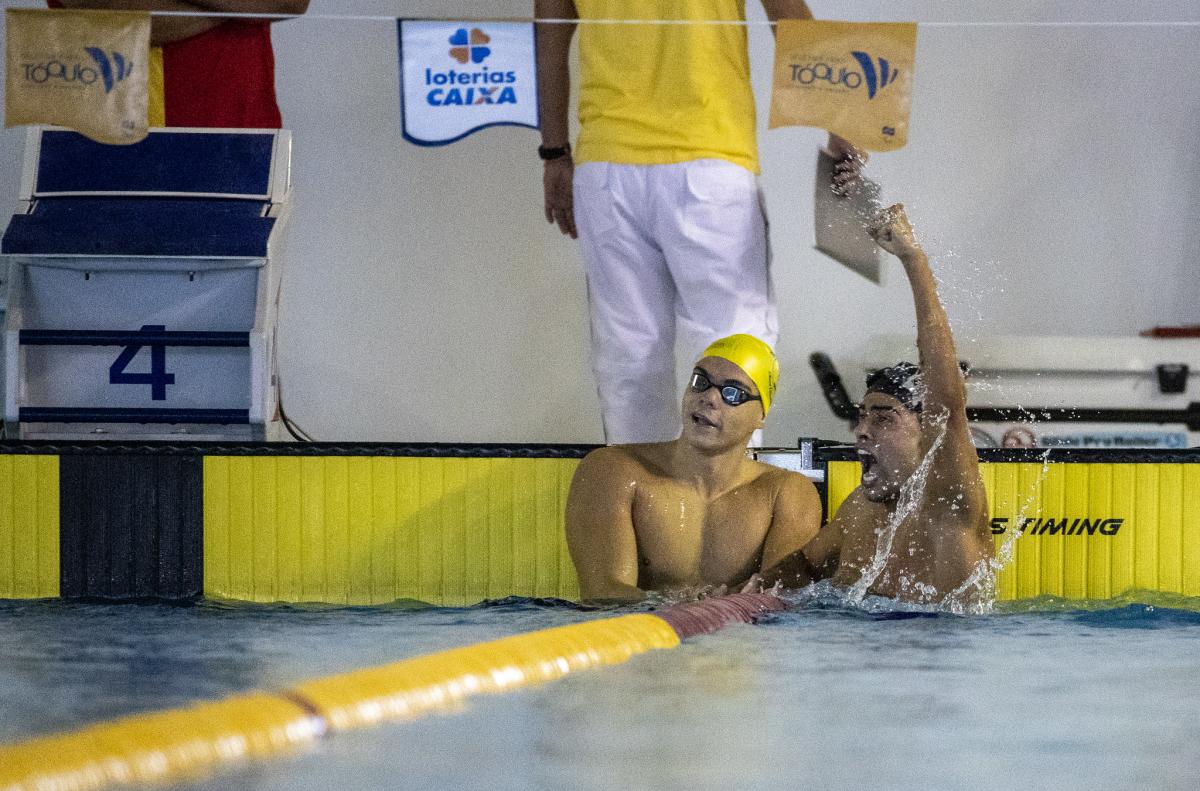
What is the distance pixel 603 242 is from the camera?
4340 millimetres

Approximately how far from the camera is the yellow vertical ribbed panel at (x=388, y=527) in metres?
3.95

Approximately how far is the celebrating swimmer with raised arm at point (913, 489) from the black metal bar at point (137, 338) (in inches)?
68.9

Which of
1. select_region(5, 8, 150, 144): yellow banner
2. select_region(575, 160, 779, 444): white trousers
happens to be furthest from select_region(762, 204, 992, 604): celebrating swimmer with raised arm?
select_region(5, 8, 150, 144): yellow banner

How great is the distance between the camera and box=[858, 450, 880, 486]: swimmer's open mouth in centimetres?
351

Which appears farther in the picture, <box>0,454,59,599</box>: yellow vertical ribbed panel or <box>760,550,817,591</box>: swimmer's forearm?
<box>0,454,59,599</box>: yellow vertical ribbed panel

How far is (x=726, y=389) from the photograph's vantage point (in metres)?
3.64

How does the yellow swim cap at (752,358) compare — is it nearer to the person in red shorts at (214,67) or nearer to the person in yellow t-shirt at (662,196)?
the person in yellow t-shirt at (662,196)

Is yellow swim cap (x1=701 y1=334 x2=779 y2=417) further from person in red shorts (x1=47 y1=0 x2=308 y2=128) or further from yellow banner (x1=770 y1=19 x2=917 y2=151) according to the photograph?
person in red shorts (x1=47 y1=0 x2=308 y2=128)

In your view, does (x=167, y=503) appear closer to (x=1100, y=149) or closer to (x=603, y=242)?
(x=603, y=242)

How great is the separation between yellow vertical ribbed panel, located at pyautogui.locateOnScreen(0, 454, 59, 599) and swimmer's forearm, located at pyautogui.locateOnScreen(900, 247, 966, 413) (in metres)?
2.29

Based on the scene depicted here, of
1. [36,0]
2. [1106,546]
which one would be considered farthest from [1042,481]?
[36,0]

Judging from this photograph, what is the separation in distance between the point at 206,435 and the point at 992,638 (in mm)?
2356

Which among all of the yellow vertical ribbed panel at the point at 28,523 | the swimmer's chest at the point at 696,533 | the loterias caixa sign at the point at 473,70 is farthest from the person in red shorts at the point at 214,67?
the swimmer's chest at the point at 696,533

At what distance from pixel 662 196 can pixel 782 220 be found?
238 centimetres
